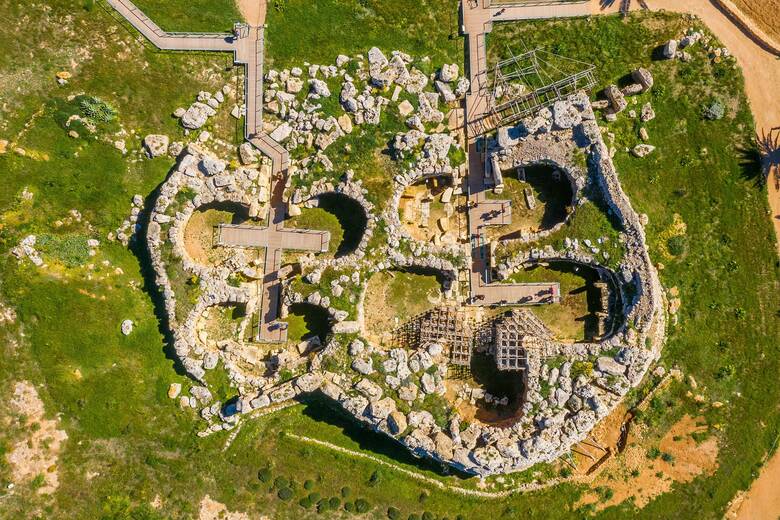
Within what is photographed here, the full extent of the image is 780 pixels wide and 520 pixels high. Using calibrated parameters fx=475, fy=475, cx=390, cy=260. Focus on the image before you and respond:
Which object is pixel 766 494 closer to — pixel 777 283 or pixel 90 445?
pixel 777 283

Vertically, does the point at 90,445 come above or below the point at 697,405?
below

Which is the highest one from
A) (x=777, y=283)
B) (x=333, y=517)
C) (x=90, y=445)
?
(x=777, y=283)

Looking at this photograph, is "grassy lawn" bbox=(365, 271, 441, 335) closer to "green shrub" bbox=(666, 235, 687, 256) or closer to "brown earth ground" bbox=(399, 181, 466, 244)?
"brown earth ground" bbox=(399, 181, 466, 244)

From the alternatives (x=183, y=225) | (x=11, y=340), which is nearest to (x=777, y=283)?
(x=183, y=225)

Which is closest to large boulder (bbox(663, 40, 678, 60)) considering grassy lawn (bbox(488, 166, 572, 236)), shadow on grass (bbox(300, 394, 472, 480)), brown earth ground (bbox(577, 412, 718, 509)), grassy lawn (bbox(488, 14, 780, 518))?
grassy lawn (bbox(488, 14, 780, 518))

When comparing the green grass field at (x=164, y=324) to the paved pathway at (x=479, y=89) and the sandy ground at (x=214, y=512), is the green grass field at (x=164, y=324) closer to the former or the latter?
the sandy ground at (x=214, y=512)

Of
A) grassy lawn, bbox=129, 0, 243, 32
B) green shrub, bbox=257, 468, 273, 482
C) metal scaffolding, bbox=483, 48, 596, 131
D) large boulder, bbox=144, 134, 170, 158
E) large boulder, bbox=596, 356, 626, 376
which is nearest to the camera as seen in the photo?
large boulder, bbox=596, 356, 626, 376
